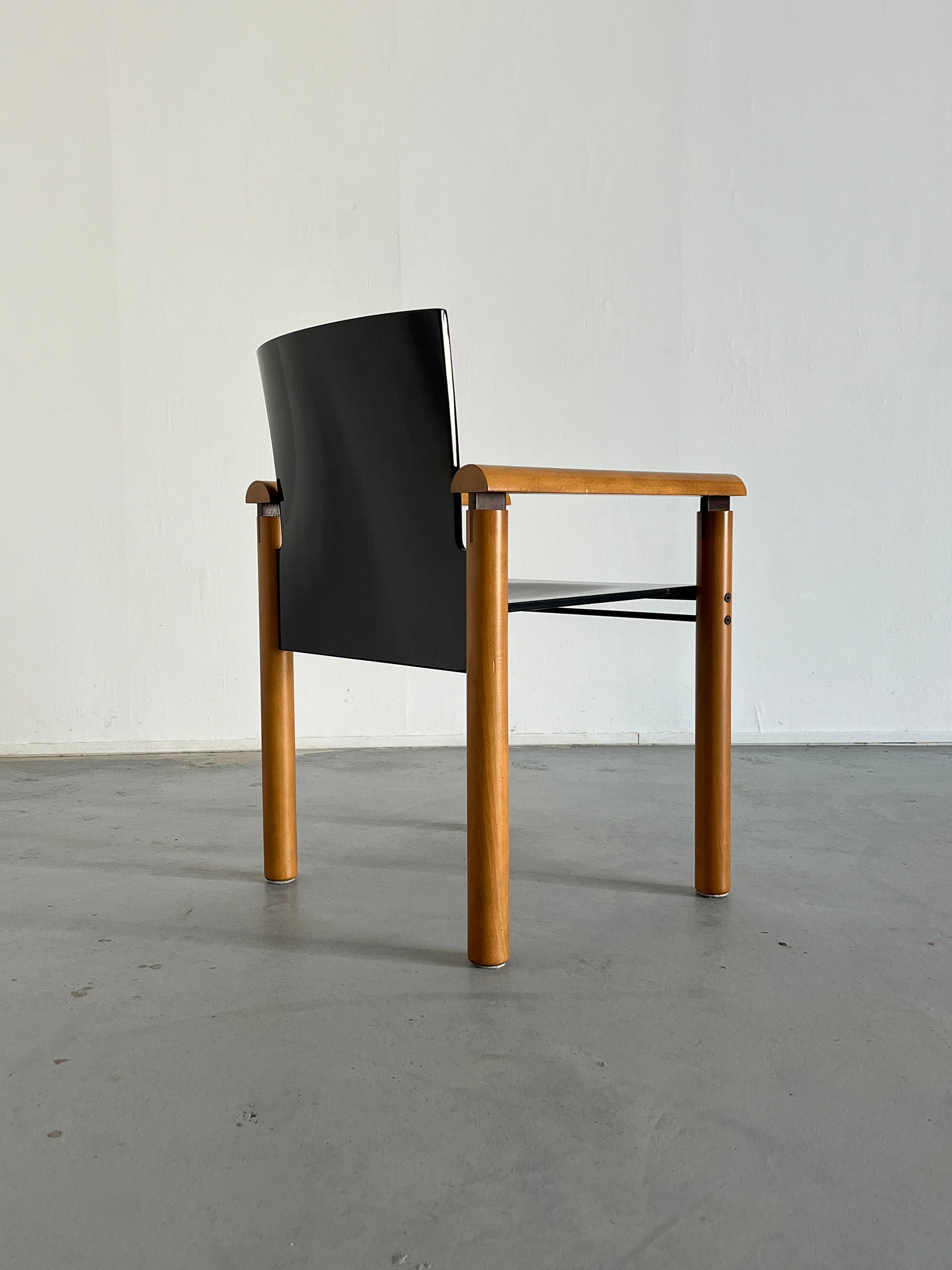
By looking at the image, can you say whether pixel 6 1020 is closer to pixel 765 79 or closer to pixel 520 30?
pixel 520 30

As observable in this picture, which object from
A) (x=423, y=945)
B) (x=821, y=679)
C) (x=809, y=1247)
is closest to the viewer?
(x=809, y=1247)

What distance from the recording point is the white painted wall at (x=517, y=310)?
263cm

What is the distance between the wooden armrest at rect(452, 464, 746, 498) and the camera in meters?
1.17

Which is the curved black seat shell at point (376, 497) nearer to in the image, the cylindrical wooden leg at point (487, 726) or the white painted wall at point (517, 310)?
the cylindrical wooden leg at point (487, 726)

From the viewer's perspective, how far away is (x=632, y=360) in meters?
2.73

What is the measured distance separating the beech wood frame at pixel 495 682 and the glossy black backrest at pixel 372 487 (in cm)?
5

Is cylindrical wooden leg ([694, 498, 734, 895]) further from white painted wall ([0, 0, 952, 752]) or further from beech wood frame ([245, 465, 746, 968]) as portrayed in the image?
white painted wall ([0, 0, 952, 752])

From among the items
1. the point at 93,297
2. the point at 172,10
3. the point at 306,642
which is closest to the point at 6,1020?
the point at 306,642

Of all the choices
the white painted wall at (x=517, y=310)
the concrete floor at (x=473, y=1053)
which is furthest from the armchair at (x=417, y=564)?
the white painted wall at (x=517, y=310)

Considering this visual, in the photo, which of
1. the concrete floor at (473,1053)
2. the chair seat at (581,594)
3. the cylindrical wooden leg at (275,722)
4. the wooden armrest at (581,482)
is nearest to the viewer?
the concrete floor at (473,1053)

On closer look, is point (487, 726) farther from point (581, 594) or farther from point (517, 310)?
point (517, 310)

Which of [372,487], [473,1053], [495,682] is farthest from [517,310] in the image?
[473,1053]

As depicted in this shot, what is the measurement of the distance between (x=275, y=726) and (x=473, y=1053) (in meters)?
0.73

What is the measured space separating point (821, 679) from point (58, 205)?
95.7 inches
